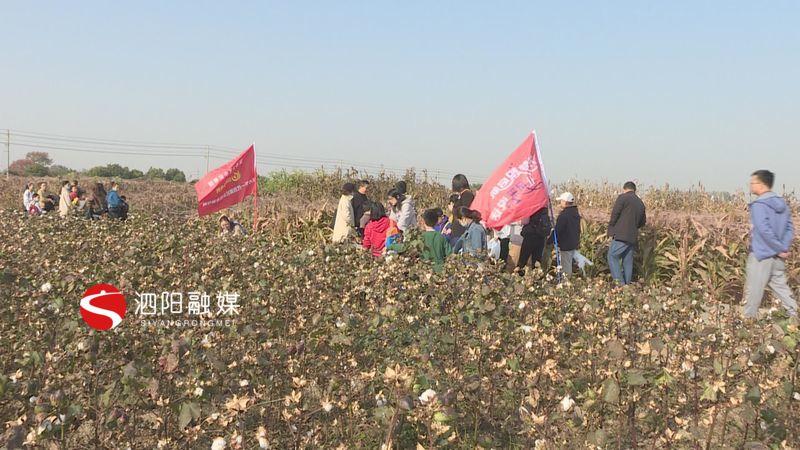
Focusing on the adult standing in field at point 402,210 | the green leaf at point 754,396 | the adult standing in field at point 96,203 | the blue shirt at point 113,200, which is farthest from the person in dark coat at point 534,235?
the blue shirt at point 113,200

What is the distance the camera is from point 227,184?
33.9 ft

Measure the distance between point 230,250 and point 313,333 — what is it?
10.6 ft

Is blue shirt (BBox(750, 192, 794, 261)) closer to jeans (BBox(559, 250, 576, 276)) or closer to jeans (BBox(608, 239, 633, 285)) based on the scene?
jeans (BBox(608, 239, 633, 285))

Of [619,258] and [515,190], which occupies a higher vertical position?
[515,190]

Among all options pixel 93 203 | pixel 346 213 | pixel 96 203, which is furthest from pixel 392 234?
pixel 93 203

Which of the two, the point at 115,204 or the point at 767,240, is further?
the point at 115,204

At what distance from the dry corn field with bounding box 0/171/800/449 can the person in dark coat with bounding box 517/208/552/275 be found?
2.49 metres

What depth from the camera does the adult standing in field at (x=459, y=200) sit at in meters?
7.54

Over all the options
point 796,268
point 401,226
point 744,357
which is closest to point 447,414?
point 744,357

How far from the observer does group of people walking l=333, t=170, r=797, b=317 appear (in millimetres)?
6070

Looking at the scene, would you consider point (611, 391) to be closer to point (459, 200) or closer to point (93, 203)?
point (459, 200)

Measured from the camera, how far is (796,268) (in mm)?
8211

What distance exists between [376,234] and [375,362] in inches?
174

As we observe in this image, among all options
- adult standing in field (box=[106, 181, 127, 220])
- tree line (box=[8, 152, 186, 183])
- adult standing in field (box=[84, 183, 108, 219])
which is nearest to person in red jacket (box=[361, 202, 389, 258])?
adult standing in field (box=[84, 183, 108, 219])
